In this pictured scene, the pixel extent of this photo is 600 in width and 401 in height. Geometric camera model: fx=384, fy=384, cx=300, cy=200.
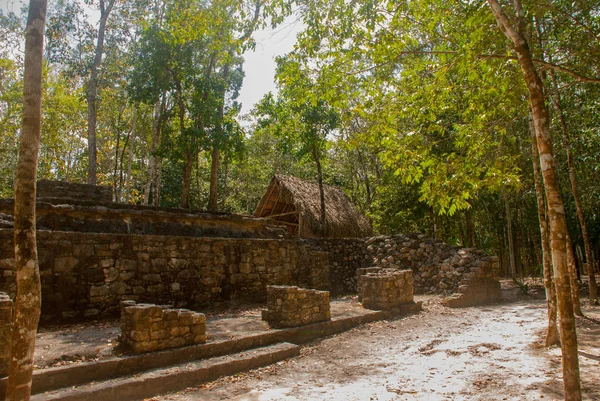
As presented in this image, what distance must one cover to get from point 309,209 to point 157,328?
11.5 meters

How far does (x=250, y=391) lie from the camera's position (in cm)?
480

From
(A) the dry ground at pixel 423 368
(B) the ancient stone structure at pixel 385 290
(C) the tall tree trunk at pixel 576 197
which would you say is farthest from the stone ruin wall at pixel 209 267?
(A) the dry ground at pixel 423 368

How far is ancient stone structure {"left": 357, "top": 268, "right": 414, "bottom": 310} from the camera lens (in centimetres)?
945

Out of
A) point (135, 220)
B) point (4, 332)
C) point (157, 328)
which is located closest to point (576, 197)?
point (157, 328)

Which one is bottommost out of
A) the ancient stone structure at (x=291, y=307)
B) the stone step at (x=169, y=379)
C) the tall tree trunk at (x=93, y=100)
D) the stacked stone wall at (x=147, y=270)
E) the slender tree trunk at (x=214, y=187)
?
the stone step at (x=169, y=379)

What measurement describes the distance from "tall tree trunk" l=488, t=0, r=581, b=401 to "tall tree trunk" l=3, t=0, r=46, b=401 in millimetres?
4671

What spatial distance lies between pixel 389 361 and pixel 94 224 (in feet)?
22.2

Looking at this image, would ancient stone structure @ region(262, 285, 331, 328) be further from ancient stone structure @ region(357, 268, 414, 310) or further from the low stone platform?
ancient stone structure @ region(357, 268, 414, 310)

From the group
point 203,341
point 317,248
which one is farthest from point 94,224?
point 317,248

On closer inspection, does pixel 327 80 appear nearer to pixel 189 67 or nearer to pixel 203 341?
pixel 203 341

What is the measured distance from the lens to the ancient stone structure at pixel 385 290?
945 centimetres

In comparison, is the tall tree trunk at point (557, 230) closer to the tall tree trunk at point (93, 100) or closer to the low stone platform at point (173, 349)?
the low stone platform at point (173, 349)

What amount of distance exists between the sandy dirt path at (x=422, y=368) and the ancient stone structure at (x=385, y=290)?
3.97ft

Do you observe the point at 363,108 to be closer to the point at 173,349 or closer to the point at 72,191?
the point at 173,349
